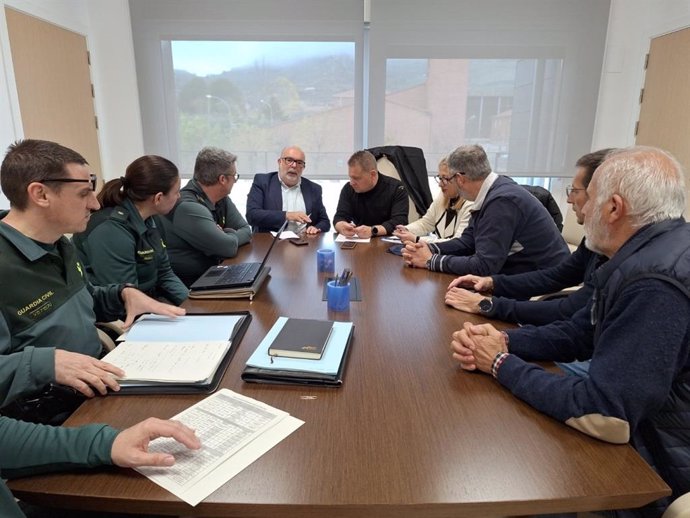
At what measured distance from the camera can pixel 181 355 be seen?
119 centimetres

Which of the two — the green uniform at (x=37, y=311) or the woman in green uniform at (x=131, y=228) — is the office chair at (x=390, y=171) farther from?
the green uniform at (x=37, y=311)

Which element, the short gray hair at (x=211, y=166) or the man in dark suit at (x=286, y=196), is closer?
the short gray hair at (x=211, y=166)

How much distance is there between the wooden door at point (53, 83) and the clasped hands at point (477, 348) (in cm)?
320

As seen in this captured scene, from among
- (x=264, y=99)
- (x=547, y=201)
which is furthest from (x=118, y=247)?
(x=547, y=201)

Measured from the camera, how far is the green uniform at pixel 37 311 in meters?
1.01

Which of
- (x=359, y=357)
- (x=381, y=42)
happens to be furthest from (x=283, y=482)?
(x=381, y=42)

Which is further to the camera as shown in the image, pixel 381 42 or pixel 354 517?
pixel 381 42

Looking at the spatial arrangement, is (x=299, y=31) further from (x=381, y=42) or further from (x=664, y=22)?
(x=664, y=22)

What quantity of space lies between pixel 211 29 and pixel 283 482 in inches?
170

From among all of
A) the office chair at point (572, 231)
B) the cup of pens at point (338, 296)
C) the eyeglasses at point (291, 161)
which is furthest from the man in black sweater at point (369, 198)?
the cup of pens at point (338, 296)

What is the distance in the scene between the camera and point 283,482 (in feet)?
2.63

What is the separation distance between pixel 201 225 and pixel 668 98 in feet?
12.2

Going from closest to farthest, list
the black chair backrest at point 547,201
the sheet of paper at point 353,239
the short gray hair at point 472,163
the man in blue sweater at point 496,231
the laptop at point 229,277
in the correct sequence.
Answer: the laptop at point 229,277
the man in blue sweater at point 496,231
the short gray hair at point 472,163
the sheet of paper at point 353,239
the black chair backrest at point 547,201

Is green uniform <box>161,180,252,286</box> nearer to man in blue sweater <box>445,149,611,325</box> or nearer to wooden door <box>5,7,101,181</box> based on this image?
man in blue sweater <box>445,149,611,325</box>
